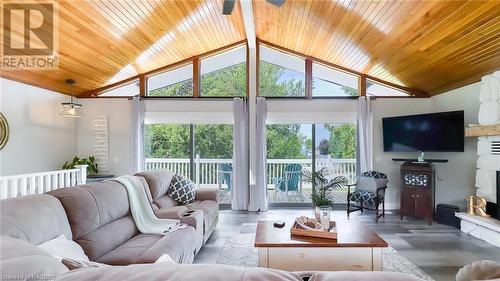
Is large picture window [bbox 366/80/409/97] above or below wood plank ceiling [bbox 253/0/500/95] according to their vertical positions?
below

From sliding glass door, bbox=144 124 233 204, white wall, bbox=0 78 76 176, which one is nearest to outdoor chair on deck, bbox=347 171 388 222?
sliding glass door, bbox=144 124 233 204

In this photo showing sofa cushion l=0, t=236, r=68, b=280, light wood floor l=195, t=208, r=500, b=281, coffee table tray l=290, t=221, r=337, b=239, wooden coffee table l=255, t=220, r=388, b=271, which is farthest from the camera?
light wood floor l=195, t=208, r=500, b=281

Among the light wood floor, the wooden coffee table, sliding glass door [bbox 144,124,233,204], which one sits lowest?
the light wood floor

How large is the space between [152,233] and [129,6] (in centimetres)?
268

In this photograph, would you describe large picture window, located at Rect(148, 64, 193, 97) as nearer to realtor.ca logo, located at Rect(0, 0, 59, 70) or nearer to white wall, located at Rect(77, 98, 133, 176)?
white wall, located at Rect(77, 98, 133, 176)

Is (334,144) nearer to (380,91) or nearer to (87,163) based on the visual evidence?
(380,91)

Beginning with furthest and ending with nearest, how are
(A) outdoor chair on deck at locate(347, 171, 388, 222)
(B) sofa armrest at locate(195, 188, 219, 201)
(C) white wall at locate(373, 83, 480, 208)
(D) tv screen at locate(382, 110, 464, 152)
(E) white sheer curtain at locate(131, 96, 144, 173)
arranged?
(E) white sheer curtain at locate(131, 96, 144, 173) < (A) outdoor chair on deck at locate(347, 171, 388, 222) < (C) white wall at locate(373, 83, 480, 208) < (D) tv screen at locate(382, 110, 464, 152) < (B) sofa armrest at locate(195, 188, 219, 201)

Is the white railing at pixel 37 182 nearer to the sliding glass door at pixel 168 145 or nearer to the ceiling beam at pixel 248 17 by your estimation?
the sliding glass door at pixel 168 145

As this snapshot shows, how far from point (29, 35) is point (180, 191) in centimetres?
267

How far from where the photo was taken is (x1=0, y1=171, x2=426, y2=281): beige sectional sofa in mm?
824

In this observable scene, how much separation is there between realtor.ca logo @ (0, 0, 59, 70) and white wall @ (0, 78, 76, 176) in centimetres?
47

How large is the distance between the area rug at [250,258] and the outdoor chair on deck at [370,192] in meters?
1.51

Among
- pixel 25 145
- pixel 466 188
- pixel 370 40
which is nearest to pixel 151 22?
pixel 25 145

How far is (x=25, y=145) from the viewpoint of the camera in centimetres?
466
